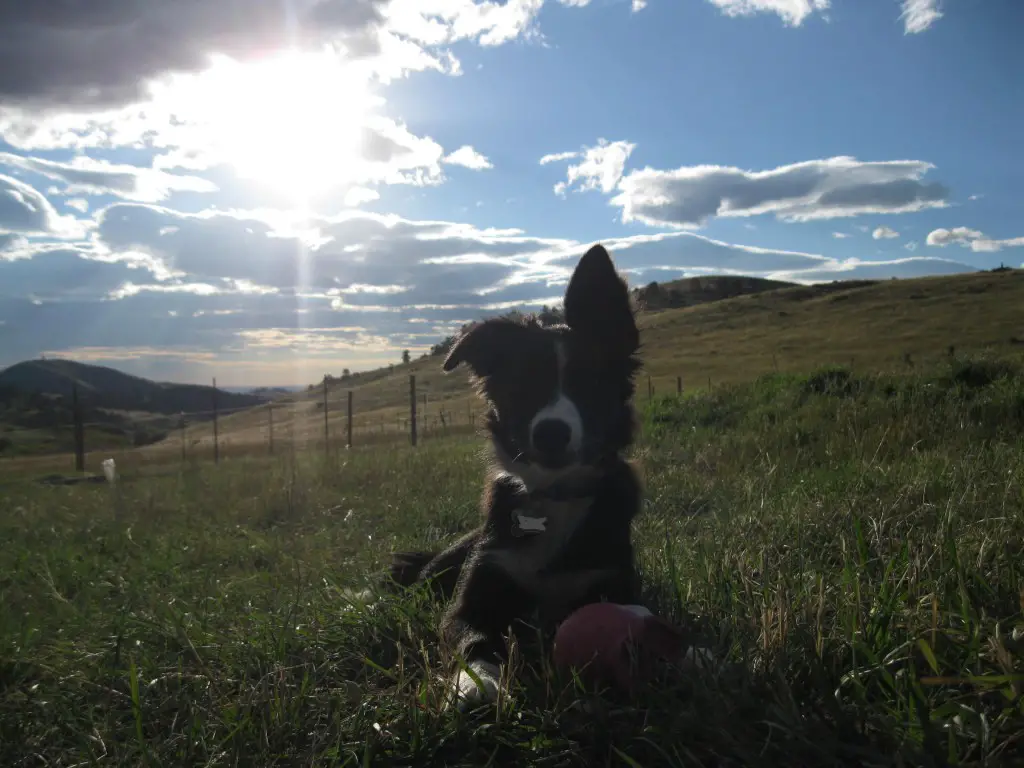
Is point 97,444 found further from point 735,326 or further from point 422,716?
point 735,326

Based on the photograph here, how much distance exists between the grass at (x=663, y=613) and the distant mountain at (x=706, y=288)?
92.0 metres

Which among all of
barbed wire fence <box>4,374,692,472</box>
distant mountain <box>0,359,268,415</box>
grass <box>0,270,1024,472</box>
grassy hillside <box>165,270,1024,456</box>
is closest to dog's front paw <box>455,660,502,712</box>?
barbed wire fence <box>4,374,692,472</box>

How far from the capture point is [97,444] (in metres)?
38.4

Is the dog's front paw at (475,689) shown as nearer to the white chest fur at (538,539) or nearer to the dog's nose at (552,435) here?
the white chest fur at (538,539)

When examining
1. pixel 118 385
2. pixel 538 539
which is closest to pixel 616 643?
pixel 538 539

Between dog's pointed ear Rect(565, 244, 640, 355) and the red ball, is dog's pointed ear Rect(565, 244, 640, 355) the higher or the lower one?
the higher one

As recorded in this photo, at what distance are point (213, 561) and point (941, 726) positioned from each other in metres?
5.85

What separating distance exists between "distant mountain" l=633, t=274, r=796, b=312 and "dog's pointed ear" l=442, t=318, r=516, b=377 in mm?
93250

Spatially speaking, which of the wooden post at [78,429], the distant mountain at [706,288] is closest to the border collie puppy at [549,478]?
the wooden post at [78,429]

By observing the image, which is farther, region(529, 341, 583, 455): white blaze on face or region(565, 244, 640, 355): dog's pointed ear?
region(565, 244, 640, 355): dog's pointed ear

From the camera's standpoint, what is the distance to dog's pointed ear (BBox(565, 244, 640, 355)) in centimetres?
431

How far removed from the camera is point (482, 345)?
4.57 m

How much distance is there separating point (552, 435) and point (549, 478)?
336 millimetres

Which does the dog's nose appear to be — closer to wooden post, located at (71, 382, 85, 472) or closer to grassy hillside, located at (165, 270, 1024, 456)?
wooden post, located at (71, 382, 85, 472)
